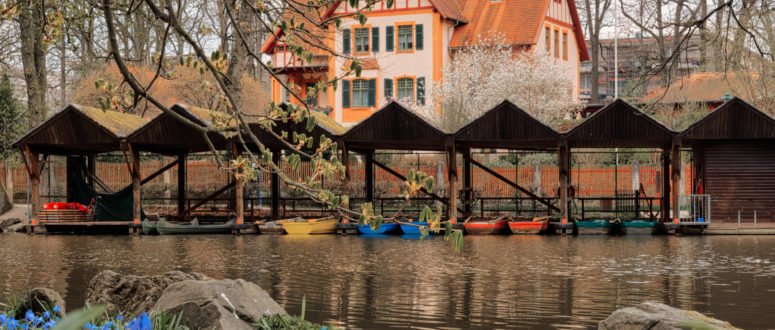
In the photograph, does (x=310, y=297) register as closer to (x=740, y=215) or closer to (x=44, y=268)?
(x=44, y=268)

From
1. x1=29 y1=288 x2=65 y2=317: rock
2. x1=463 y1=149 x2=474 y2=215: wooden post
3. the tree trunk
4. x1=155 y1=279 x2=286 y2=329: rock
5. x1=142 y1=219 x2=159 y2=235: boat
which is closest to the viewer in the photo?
x1=155 y1=279 x2=286 y2=329: rock

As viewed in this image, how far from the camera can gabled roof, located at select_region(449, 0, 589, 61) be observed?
5609cm

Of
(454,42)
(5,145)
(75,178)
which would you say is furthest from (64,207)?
(454,42)

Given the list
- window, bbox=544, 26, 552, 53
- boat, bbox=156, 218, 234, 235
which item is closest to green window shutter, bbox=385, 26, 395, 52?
window, bbox=544, 26, 552, 53

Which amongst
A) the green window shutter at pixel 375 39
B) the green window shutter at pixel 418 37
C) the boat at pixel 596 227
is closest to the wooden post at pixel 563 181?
the boat at pixel 596 227

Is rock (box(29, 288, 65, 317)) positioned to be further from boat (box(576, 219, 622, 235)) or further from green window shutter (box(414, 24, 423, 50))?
green window shutter (box(414, 24, 423, 50))

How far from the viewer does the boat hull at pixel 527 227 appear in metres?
30.7

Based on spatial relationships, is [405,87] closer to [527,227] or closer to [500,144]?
[500,144]

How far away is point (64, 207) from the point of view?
34219mm

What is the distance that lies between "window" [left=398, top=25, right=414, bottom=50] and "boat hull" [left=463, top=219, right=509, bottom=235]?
2605 centimetres

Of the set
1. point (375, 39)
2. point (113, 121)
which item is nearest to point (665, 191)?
point (113, 121)

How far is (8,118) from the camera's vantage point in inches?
1619

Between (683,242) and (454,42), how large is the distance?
32.2 metres

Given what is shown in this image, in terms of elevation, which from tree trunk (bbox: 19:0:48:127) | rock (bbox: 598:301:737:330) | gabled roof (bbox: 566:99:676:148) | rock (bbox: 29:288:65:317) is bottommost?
rock (bbox: 598:301:737:330)
